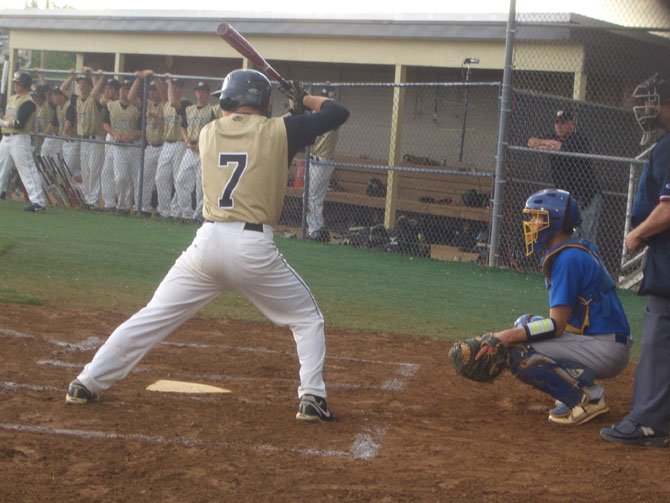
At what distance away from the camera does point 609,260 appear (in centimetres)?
1266

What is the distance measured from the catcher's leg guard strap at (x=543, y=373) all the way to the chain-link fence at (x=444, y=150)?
5.93 metres

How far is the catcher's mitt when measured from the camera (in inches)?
208

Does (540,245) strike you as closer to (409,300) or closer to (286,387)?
(286,387)

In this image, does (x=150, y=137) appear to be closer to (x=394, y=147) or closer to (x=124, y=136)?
(x=124, y=136)

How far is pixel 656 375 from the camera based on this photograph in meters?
5.05

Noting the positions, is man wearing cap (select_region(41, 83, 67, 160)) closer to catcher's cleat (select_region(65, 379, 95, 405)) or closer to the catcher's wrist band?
catcher's cleat (select_region(65, 379, 95, 405))

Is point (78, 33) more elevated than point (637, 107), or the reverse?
point (78, 33)

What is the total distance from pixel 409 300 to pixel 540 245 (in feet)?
14.5

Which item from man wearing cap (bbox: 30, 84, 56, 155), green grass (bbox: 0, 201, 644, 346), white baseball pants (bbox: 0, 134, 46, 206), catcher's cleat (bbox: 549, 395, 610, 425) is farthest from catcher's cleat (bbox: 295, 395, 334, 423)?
man wearing cap (bbox: 30, 84, 56, 155)

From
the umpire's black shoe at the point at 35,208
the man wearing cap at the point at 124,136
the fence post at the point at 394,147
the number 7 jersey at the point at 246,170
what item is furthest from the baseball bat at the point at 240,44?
the man wearing cap at the point at 124,136

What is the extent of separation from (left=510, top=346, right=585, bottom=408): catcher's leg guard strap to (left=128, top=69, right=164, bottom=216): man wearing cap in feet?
39.5

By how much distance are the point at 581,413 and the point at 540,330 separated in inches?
20.0

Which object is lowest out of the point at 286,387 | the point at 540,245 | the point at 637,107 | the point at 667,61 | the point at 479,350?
the point at 286,387

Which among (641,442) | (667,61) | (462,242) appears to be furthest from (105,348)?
(667,61)
